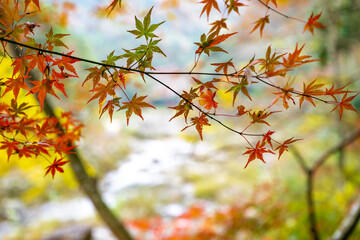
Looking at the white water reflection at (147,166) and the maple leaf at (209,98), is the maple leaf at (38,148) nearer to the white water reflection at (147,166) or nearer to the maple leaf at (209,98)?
the maple leaf at (209,98)

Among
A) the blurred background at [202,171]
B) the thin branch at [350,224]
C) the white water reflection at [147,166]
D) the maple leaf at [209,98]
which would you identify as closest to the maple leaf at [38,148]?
the maple leaf at [209,98]

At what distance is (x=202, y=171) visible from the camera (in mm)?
7348

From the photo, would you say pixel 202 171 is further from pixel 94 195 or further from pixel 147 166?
pixel 94 195

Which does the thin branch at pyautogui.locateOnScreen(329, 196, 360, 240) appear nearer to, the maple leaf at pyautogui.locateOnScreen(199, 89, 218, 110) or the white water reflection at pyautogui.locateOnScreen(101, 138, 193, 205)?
the maple leaf at pyautogui.locateOnScreen(199, 89, 218, 110)

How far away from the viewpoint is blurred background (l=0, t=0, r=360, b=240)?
3.26 meters

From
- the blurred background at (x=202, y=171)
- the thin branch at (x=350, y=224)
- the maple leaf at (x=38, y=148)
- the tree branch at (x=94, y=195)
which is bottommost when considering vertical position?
the thin branch at (x=350, y=224)

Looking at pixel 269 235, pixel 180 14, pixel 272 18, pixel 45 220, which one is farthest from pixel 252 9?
pixel 45 220

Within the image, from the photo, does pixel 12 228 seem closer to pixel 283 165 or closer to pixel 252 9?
pixel 283 165

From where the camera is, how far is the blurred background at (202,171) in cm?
326

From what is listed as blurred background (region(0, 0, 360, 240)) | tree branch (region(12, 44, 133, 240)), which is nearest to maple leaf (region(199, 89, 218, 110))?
tree branch (region(12, 44, 133, 240))

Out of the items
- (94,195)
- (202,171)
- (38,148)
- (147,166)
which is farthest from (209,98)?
(147,166)

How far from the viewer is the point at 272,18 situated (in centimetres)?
948

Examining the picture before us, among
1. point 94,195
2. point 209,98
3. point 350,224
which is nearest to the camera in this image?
point 209,98

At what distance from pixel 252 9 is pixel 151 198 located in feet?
20.3
